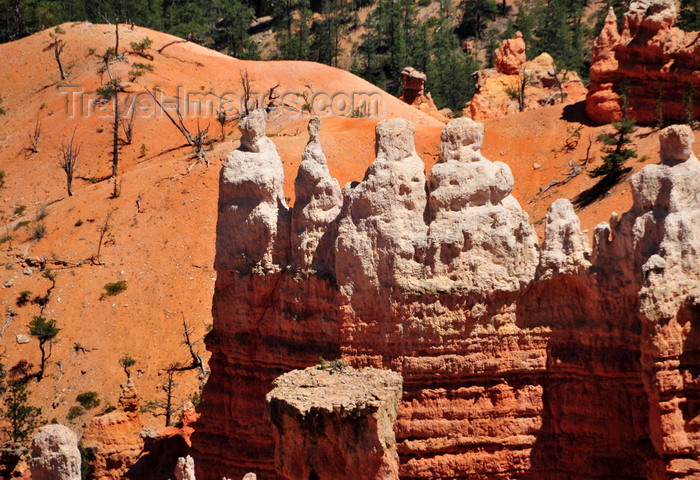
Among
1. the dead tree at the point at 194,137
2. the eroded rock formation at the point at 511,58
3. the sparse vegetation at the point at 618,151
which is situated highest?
the eroded rock formation at the point at 511,58

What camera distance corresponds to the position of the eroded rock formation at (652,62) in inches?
1624

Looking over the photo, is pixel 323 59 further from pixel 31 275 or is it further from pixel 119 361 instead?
pixel 119 361

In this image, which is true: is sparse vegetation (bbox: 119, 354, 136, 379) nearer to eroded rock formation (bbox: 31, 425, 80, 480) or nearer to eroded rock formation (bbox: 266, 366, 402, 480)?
eroded rock formation (bbox: 31, 425, 80, 480)

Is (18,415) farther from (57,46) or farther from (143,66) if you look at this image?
(57,46)

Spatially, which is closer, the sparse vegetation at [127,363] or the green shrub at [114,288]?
the sparse vegetation at [127,363]

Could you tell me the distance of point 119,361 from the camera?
125ft

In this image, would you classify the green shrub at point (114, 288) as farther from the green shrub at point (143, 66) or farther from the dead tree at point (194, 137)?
the green shrub at point (143, 66)

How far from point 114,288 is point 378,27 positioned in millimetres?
49474

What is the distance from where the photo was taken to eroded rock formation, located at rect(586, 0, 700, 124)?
135 feet

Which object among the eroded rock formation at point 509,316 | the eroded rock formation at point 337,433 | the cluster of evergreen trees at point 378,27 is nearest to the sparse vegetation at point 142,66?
the cluster of evergreen trees at point 378,27

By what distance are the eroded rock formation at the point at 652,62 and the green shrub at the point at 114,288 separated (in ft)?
63.6

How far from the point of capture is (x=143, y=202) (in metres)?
46.7

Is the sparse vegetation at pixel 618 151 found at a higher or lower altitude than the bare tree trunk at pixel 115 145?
lower

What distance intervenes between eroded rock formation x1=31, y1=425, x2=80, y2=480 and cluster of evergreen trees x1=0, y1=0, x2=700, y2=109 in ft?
173
